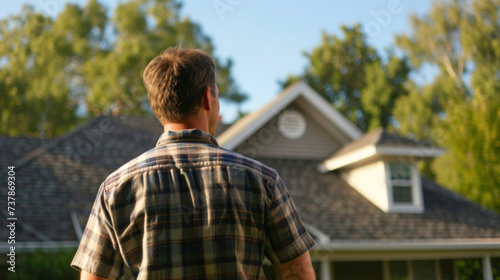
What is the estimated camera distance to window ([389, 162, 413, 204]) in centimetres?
1166

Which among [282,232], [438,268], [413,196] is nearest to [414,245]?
[413,196]

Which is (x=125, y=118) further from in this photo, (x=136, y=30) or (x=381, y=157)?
(x=136, y=30)

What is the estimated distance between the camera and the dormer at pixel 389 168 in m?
11.4

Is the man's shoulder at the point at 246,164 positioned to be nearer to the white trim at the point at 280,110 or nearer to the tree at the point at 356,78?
the white trim at the point at 280,110

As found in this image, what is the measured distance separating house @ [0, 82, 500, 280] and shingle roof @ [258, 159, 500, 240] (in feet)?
0.09

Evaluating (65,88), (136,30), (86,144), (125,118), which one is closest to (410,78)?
(136,30)

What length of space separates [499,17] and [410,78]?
5.95 metres

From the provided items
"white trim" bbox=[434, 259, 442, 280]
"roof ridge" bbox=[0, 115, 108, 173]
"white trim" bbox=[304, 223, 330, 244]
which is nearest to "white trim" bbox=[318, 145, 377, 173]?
"white trim" bbox=[304, 223, 330, 244]

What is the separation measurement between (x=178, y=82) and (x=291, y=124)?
36.3ft

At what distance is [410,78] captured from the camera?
3130 cm

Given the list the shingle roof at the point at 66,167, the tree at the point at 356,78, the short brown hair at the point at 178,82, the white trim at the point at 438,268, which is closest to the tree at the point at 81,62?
the tree at the point at 356,78

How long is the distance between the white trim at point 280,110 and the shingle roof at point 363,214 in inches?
43.0

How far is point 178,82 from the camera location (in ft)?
5.10

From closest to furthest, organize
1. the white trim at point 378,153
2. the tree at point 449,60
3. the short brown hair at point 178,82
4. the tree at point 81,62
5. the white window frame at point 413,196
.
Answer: the short brown hair at point 178,82
the white trim at point 378,153
the white window frame at point 413,196
the tree at point 81,62
the tree at point 449,60
